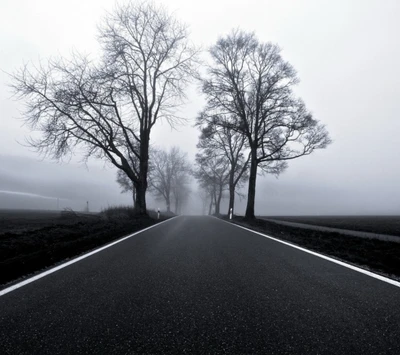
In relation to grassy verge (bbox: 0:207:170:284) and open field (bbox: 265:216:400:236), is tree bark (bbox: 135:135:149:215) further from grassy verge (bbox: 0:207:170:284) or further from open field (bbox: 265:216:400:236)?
open field (bbox: 265:216:400:236)

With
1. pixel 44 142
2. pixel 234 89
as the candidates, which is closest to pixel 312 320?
pixel 44 142

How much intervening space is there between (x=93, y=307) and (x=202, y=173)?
101ft

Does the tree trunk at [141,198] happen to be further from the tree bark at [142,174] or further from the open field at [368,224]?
the open field at [368,224]

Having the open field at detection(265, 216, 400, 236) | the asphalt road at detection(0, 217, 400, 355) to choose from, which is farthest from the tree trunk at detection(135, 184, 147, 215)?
the asphalt road at detection(0, 217, 400, 355)

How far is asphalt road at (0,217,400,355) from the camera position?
Answer: 1905mm

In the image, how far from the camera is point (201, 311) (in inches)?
98.4

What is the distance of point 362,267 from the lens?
448 cm

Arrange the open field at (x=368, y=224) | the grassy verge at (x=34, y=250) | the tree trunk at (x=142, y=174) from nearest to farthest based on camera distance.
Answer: the grassy verge at (x=34, y=250), the open field at (x=368, y=224), the tree trunk at (x=142, y=174)

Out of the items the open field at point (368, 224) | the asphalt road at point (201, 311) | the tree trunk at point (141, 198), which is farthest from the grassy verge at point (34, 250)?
the open field at point (368, 224)

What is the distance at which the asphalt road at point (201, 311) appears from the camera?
191 centimetres

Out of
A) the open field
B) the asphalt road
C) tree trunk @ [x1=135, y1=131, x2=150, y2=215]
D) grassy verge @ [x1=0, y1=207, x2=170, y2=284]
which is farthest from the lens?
tree trunk @ [x1=135, y1=131, x2=150, y2=215]

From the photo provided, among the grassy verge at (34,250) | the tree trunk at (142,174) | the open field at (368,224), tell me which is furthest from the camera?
the tree trunk at (142,174)

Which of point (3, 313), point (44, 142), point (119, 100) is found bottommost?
point (3, 313)

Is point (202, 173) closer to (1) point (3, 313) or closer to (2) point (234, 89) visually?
(2) point (234, 89)
